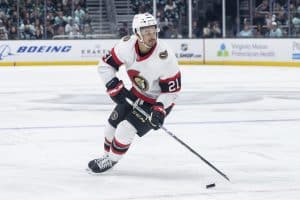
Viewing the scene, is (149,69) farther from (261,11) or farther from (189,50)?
(261,11)

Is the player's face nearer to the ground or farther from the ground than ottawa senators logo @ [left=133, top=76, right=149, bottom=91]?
farther from the ground

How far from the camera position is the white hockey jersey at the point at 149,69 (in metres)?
5.30

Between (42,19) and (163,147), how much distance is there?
15286 millimetres

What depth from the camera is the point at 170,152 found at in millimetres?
6645

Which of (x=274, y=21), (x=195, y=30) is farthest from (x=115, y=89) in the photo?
(x=195, y=30)

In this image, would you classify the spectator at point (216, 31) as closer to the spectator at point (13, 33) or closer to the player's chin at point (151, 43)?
the spectator at point (13, 33)

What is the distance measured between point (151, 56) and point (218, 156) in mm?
1393

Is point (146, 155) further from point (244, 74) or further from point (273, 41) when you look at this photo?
point (273, 41)

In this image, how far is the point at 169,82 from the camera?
17.4ft

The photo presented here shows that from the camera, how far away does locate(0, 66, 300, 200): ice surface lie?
16.3ft

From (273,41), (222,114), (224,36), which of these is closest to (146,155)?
(222,114)

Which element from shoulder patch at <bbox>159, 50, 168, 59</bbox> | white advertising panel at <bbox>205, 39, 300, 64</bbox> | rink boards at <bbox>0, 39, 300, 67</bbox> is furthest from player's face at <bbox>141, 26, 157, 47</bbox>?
rink boards at <bbox>0, 39, 300, 67</bbox>

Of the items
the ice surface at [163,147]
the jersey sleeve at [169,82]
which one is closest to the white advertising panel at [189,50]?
the ice surface at [163,147]

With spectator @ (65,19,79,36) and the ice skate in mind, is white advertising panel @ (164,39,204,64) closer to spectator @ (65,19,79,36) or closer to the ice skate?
spectator @ (65,19,79,36)
